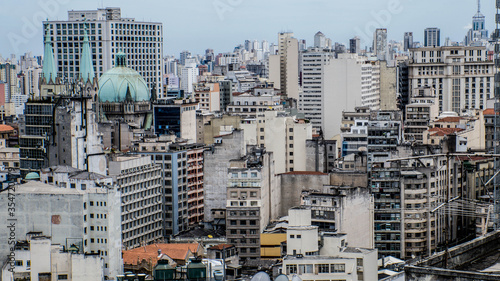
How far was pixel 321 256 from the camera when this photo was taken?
35.7m

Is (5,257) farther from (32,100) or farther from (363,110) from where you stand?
(363,110)

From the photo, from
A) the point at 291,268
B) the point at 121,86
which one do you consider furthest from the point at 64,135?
the point at 121,86

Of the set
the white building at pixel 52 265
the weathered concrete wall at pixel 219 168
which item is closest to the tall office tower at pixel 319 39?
the weathered concrete wall at pixel 219 168

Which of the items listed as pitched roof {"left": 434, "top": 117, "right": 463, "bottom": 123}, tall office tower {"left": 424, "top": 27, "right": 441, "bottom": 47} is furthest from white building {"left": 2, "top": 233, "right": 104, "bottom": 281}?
tall office tower {"left": 424, "top": 27, "right": 441, "bottom": 47}

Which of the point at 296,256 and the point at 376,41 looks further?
the point at 376,41

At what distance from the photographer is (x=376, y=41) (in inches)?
5015

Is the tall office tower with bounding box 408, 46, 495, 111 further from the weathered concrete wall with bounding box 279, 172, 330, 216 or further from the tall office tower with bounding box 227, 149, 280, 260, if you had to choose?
the tall office tower with bounding box 227, 149, 280, 260

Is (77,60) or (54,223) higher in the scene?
(77,60)

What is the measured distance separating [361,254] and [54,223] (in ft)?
40.1

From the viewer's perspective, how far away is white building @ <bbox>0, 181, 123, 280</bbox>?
3991cm

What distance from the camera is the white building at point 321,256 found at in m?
34.8

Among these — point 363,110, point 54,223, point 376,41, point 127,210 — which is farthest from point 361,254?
point 376,41

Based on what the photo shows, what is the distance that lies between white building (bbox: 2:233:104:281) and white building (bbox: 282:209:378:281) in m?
6.90

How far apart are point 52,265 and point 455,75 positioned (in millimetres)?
56853
